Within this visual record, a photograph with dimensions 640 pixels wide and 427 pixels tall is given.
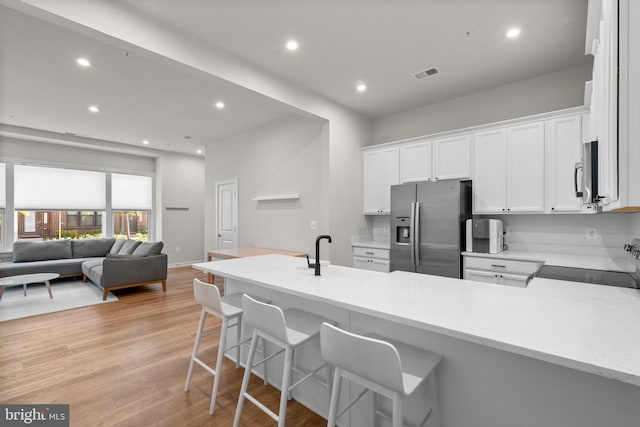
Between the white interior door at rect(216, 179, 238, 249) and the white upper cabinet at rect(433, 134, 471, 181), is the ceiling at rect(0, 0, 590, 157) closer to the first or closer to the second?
the white upper cabinet at rect(433, 134, 471, 181)

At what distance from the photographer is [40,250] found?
5.61 meters

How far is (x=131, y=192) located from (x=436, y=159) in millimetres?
7313

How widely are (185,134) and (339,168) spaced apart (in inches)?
149

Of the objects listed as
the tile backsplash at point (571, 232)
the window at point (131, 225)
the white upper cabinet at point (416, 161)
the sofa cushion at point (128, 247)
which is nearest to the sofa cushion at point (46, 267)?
the sofa cushion at point (128, 247)

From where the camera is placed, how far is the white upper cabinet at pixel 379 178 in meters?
4.29

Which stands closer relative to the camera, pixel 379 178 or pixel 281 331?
pixel 281 331

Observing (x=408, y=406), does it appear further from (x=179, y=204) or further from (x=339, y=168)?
(x=179, y=204)

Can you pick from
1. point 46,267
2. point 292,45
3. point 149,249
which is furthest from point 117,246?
point 292,45

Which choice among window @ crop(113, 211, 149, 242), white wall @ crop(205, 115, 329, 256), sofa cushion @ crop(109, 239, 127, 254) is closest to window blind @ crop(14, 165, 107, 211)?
window @ crop(113, 211, 149, 242)

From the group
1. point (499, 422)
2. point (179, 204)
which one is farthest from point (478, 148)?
point (179, 204)

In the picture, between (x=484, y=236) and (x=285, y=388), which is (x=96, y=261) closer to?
(x=285, y=388)

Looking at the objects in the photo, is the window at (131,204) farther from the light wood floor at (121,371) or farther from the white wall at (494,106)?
the white wall at (494,106)

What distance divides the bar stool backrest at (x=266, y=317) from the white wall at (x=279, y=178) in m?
2.51

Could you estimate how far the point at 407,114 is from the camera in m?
4.56
